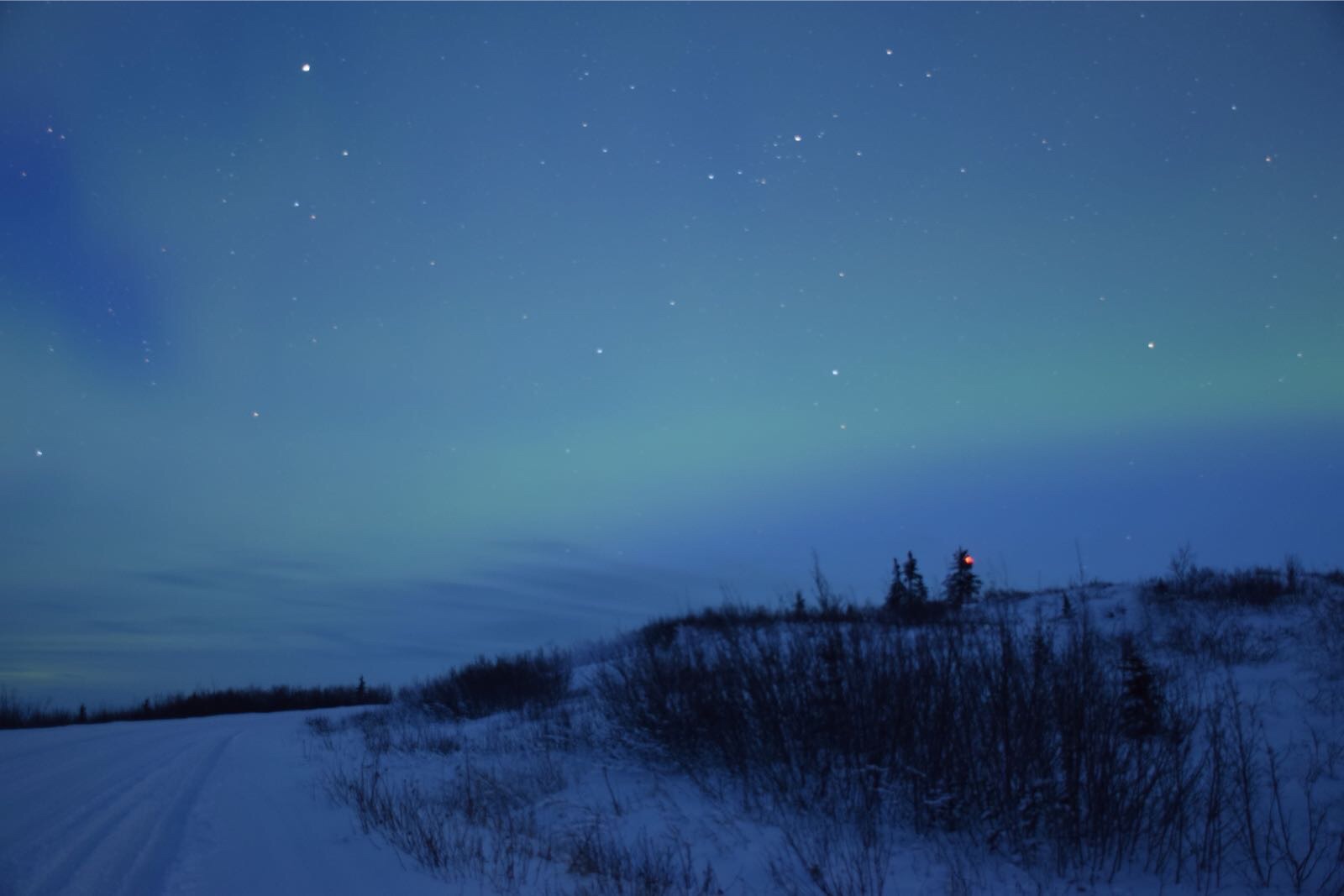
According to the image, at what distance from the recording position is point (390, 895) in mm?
5160

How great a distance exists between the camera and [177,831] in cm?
662

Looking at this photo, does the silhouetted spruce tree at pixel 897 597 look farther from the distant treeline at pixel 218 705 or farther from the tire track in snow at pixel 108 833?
the distant treeline at pixel 218 705

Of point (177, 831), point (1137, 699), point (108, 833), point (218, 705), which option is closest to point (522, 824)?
point (177, 831)

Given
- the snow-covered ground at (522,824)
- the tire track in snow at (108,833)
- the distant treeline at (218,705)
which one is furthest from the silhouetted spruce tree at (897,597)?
the distant treeline at (218,705)

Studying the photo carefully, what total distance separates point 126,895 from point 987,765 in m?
7.01

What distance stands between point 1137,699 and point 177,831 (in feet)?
33.5

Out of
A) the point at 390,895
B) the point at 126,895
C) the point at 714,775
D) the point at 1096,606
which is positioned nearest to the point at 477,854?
the point at 390,895

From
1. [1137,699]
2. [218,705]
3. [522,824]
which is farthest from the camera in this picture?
[218,705]

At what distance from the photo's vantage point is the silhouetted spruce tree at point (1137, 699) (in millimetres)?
7048

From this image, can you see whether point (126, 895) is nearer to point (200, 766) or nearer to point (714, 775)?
point (714, 775)

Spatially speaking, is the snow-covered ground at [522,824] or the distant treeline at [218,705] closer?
the snow-covered ground at [522,824]

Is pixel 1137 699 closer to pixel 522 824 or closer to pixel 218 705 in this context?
pixel 522 824

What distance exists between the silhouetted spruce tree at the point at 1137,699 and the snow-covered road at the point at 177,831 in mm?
6277

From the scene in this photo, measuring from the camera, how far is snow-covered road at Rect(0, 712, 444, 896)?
514 cm
